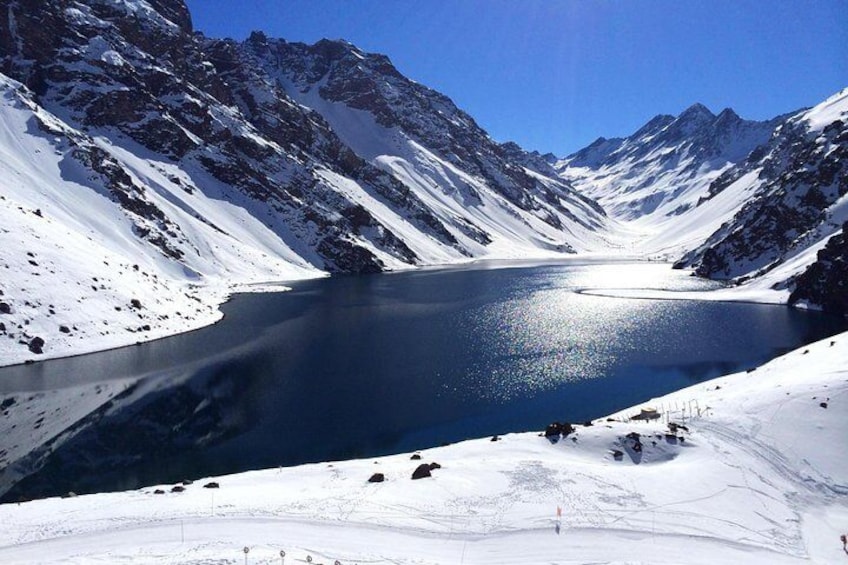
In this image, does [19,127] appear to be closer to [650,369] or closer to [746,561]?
[650,369]

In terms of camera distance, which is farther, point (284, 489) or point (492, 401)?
point (492, 401)

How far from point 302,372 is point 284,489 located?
96.9ft

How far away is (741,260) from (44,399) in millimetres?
140169

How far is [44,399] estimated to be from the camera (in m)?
46.0

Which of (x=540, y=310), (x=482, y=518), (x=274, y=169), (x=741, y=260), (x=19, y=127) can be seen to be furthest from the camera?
(x=274, y=169)

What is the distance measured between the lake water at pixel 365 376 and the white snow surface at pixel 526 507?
7.71 meters

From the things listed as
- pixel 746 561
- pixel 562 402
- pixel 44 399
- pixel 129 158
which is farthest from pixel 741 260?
pixel 129 158

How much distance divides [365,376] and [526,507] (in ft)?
103

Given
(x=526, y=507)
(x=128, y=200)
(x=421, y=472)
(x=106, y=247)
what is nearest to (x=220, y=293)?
(x=106, y=247)

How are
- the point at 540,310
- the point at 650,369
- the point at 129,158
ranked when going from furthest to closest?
the point at 129,158 → the point at 540,310 → the point at 650,369

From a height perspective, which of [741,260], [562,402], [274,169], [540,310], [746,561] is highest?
[274,169]

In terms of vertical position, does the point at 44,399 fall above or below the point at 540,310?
below

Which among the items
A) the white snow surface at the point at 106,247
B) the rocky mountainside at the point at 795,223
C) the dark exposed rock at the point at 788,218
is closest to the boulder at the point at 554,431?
the white snow surface at the point at 106,247

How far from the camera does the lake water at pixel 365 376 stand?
3694 centimetres
